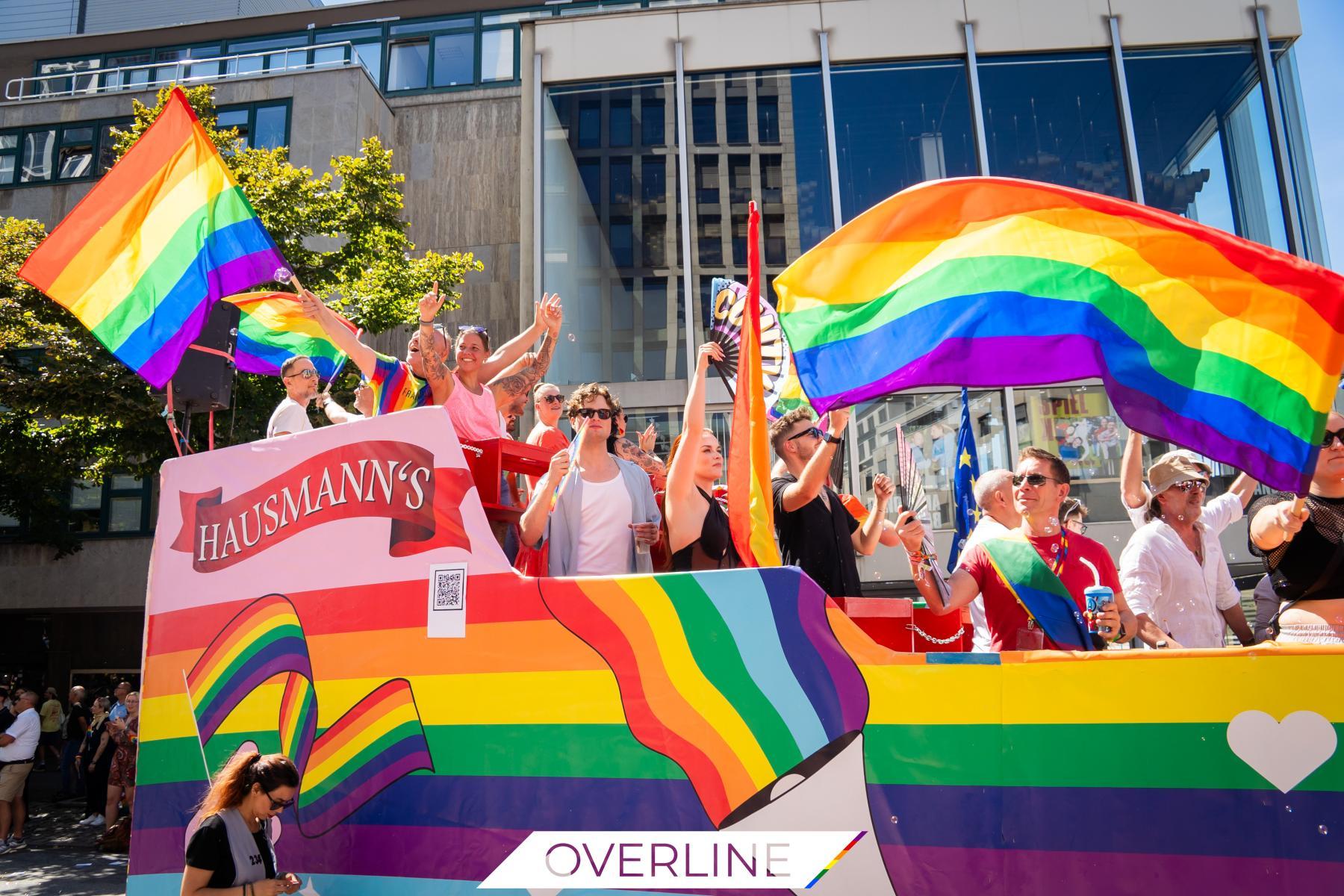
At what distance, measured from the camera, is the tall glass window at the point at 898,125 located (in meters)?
14.8

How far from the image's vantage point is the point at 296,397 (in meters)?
5.79

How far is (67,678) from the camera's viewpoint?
2094 cm

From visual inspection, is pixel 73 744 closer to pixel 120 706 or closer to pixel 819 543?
pixel 120 706

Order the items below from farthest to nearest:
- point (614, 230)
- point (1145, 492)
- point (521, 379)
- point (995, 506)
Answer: point (614, 230) → point (521, 379) → point (1145, 492) → point (995, 506)

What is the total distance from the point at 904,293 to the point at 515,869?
242cm

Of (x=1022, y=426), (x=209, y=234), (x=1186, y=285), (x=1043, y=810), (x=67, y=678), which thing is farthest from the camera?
(x=67, y=678)

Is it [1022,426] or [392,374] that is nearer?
[392,374]

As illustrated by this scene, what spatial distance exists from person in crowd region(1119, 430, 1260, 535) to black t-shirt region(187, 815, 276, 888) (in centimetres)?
378

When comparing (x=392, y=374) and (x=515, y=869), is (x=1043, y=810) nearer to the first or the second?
(x=515, y=869)

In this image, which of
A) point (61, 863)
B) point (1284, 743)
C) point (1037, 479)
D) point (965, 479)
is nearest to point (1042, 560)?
point (1037, 479)

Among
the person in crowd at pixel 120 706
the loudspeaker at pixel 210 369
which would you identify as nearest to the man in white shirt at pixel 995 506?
the loudspeaker at pixel 210 369

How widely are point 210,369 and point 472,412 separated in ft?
4.79

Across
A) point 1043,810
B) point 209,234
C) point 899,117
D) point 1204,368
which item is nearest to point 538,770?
point 1043,810

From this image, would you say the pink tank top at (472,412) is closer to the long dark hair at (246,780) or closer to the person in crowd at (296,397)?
the person in crowd at (296,397)
